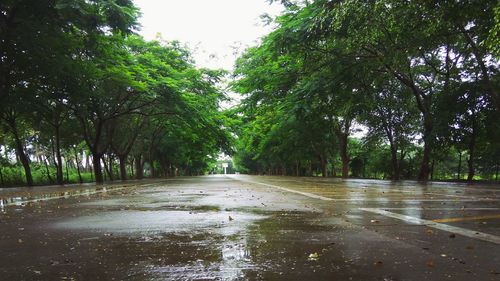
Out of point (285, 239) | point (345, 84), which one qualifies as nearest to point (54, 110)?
point (345, 84)

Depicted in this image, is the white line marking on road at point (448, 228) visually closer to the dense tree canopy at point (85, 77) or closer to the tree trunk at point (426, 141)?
the dense tree canopy at point (85, 77)

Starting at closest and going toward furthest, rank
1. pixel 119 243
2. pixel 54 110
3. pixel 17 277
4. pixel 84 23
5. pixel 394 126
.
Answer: pixel 17 277 < pixel 119 243 < pixel 84 23 < pixel 54 110 < pixel 394 126

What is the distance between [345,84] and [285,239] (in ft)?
46.8

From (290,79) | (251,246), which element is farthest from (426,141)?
(251,246)

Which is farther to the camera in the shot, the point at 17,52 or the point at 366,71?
the point at 366,71

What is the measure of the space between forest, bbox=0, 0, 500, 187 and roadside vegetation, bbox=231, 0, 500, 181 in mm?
72

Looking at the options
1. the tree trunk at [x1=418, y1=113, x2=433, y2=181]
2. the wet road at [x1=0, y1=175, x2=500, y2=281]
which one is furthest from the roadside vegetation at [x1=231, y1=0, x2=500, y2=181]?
the wet road at [x1=0, y1=175, x2=500, y2=281]

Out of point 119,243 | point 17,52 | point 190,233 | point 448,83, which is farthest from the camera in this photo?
point 448,83

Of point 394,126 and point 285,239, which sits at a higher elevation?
point 394,126

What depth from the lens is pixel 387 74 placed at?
22922 mm

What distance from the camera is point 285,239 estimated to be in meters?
4.25

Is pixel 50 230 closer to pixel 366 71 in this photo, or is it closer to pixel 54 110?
pixel 366 71

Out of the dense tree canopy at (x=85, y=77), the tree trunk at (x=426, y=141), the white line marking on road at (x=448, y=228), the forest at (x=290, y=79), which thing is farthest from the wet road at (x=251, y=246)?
the tree trunk at (x=426, y=141)

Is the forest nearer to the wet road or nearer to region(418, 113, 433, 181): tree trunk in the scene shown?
region(418, 113, 433, 181): tree trunk
